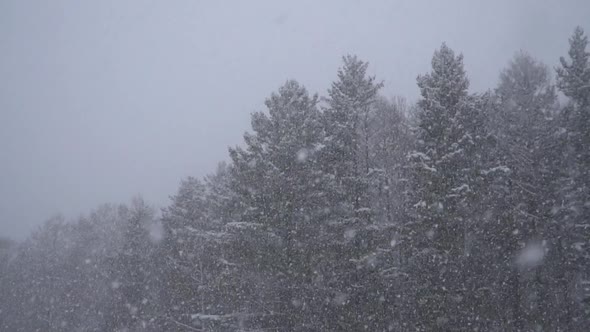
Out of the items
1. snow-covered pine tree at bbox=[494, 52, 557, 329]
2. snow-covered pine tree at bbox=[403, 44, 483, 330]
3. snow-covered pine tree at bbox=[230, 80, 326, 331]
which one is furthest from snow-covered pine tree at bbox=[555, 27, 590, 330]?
snow-covered pine tree at bbox=[230, 80, 326, 331]

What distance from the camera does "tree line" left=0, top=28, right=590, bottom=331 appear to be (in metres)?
13.8

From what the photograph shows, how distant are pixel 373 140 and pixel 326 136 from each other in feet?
8.97

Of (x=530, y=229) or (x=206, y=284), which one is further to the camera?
Result: (x=206, y=284)

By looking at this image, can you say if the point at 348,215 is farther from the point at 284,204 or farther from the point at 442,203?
the point at 442,203

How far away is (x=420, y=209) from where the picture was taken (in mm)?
13484

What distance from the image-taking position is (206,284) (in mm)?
22938

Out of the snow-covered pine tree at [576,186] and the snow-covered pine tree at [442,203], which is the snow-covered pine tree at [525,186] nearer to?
the snow-covered pine tree at [576,186]

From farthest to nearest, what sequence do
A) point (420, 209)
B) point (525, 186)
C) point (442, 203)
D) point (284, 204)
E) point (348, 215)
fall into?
point (525, 186) < point (348, 215) < point (284, 204) < point (420, 209) < point (442, 203)

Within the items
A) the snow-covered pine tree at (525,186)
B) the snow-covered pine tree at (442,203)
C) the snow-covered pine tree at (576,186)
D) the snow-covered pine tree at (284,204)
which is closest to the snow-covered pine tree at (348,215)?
the snow-covered pine tree at (284,204)

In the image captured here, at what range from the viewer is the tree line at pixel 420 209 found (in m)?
13.8

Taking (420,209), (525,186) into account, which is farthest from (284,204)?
(525,186)

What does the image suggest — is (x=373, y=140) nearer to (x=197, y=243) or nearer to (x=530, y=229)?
(x=530, y=229)

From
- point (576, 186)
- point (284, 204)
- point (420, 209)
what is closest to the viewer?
point (420, 209)

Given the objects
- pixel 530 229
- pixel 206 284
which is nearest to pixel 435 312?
pixel 530 229
